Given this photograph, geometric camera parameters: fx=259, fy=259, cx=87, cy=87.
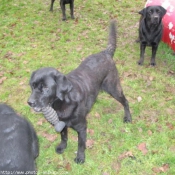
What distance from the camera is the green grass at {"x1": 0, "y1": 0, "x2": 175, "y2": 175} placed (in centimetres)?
408

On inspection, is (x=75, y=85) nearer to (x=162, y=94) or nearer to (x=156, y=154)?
(x=156, y=154)

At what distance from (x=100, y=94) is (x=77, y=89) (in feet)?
6.55

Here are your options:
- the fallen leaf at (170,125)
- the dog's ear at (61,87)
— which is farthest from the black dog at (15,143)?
the fallen leaf at (170,125)

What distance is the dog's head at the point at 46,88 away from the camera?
9.40 feet

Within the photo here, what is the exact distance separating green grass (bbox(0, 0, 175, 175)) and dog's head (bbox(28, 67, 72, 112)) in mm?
1495

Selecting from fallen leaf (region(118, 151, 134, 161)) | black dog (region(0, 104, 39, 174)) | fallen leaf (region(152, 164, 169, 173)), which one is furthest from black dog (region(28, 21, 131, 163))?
fallen leaf (region(152, 164, 169, 173))

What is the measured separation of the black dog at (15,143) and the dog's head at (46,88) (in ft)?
0.85

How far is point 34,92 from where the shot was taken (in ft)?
9.52

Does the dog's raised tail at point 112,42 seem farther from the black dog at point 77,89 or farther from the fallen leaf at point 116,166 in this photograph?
the fallen leaf at point 116,166

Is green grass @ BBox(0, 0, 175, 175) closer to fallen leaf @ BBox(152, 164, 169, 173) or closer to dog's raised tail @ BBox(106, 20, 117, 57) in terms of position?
fallen leaf @ BBox(152, 164, 169, 173)

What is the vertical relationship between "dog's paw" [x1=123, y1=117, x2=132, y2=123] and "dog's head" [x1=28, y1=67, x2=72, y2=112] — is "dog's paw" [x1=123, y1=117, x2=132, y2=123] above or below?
below

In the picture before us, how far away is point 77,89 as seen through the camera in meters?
3.46

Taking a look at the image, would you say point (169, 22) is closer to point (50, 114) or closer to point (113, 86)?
point (113, 86)

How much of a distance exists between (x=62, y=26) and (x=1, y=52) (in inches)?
86.8
